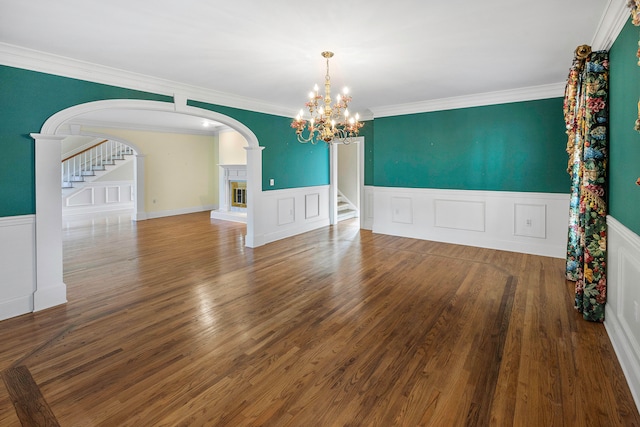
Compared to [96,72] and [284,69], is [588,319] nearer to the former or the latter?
[284,69]

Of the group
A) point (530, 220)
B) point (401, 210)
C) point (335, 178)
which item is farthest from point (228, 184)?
point (530, 220)

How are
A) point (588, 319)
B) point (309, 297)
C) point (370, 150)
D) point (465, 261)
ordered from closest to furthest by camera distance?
point (588, 319), point (309, 297), point (465, 261), point (370, 150)

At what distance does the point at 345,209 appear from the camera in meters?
9.78

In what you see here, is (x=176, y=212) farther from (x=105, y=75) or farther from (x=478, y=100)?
(x=478, y=100)

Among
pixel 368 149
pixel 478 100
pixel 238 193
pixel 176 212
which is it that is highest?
pixel 478 100

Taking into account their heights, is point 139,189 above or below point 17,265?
above

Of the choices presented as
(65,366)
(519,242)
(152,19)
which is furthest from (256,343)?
(519,242)

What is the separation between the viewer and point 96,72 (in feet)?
12.7

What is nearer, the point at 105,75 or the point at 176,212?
the point at 105,75

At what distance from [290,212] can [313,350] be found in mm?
4504

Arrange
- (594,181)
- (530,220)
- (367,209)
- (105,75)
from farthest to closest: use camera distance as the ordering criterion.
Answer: (367,209) < (530,220) < (105,75) < (594,181)

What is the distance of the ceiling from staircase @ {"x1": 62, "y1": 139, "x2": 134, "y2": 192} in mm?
7252

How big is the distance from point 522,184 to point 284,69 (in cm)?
425

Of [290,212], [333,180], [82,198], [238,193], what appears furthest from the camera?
[82,198]
